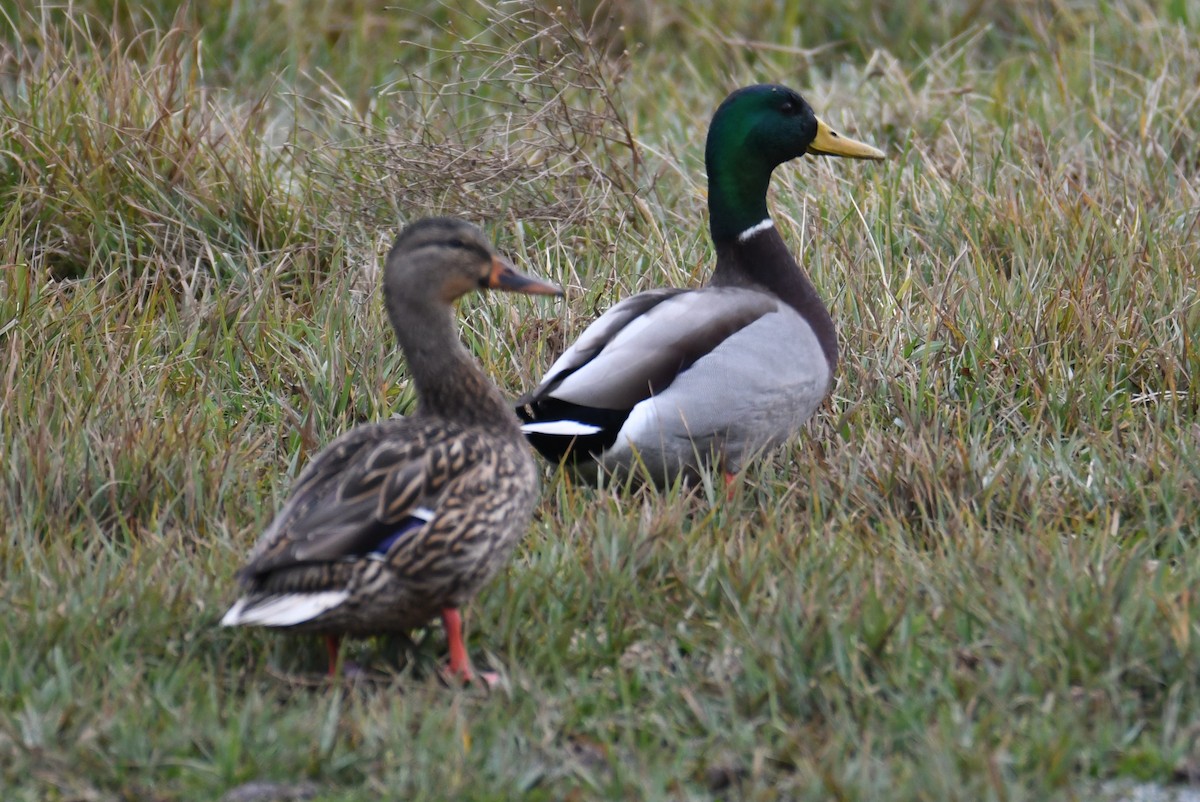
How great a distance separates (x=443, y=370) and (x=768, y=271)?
1.49 metres

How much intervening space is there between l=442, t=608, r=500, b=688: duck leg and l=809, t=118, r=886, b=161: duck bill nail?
234 centimetres

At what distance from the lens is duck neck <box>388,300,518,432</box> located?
11.2 feet

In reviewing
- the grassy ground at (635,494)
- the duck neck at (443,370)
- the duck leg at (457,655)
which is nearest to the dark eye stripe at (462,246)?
the duck neck at (443,370)

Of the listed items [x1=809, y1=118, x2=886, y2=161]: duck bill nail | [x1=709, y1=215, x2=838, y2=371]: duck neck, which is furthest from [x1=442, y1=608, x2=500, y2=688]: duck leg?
[x1=809, y1=118, x2=886, y2=161]: duck bill nail

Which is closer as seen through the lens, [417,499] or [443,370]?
[417,499]

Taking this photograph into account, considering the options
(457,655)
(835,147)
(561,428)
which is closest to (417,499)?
(457,655)

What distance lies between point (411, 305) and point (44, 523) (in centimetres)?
106

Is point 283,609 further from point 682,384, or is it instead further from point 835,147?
point 835,147

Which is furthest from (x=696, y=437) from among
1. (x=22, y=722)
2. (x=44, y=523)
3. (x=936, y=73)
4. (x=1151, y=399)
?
(x=936, y=73)

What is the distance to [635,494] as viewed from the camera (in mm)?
4023

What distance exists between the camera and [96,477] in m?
3.84

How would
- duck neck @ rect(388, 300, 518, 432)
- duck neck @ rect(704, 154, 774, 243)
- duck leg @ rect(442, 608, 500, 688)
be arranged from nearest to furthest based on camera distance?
duck leg @ rect(442, 608, 500, 688), duck neck @ rect(388, 300, 518, 432), duck neck @ rect(704, 154, 774, 243)

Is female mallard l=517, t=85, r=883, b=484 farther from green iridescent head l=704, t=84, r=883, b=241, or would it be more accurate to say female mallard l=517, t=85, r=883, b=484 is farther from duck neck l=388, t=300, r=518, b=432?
duck neck l=388, t=300, r=518, b=432

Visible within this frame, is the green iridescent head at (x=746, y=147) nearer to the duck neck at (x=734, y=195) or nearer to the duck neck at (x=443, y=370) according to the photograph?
the duck neck at (x=734, y=195)
